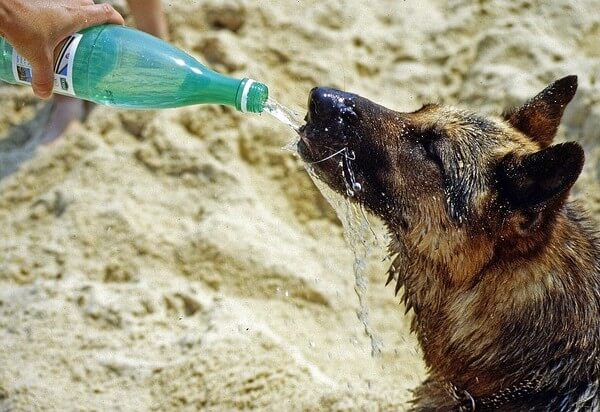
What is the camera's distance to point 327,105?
12.3 ft

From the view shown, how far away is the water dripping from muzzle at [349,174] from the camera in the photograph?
12.5 ft

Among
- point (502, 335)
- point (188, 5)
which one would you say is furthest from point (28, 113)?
point (502, 335)

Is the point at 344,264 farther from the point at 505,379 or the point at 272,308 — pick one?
the point at 505,379

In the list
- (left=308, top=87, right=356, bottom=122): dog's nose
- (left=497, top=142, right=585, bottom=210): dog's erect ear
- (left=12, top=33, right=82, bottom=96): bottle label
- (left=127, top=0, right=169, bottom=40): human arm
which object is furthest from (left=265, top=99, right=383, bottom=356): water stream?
(left=127, top=0, right=169, bottom=40): human arm

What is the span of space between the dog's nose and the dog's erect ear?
2.30 ft

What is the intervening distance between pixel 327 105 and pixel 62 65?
1.10m

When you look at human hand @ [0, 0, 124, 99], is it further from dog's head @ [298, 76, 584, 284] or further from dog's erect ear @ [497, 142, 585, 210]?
dog's erect ear @ [497, 142, 585, 210]

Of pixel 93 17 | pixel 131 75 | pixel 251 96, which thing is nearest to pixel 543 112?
pixel 251 96

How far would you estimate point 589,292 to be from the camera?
371 centimetres

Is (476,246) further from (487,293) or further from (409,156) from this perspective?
(409,156)

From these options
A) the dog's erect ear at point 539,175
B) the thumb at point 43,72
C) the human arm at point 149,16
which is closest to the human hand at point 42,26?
the thumb at point 43,72

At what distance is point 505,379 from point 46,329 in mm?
2457

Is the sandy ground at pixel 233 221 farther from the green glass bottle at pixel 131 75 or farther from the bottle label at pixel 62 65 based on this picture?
the bottle label at pixel 62 65

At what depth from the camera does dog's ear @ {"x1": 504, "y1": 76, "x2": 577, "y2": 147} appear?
409cm
